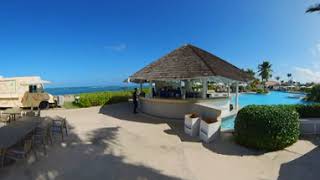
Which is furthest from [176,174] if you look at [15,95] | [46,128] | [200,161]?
[15,95]

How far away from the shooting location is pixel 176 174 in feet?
23.5

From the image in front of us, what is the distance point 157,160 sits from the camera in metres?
8.26

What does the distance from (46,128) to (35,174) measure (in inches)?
119

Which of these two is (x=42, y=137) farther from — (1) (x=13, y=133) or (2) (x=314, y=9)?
(2) (x=314, y=9)

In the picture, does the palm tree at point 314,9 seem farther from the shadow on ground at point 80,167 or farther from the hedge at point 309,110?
the shadow on ground at point 80,167

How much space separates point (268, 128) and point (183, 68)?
836 cm

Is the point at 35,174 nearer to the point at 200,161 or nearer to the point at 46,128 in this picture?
the point at 46,128

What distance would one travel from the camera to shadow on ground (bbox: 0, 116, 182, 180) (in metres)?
6.89

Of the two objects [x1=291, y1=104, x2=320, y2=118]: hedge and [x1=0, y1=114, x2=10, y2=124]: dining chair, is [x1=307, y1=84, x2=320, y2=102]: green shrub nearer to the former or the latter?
[x1=291, y1=104, x2=320, y2=118]: hedge

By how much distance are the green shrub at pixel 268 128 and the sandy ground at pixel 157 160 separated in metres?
0.36

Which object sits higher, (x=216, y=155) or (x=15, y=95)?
(x=15, y=95)

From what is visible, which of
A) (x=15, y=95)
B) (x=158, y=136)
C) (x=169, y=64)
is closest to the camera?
(x=158, y=136)

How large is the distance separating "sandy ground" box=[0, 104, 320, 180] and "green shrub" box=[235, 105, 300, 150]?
359 mm

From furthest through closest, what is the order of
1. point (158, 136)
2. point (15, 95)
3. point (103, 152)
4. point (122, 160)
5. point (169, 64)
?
point (15, 95) < point (169, 64) < point (158, 136) < point (103, 152) < point (122, 160)
